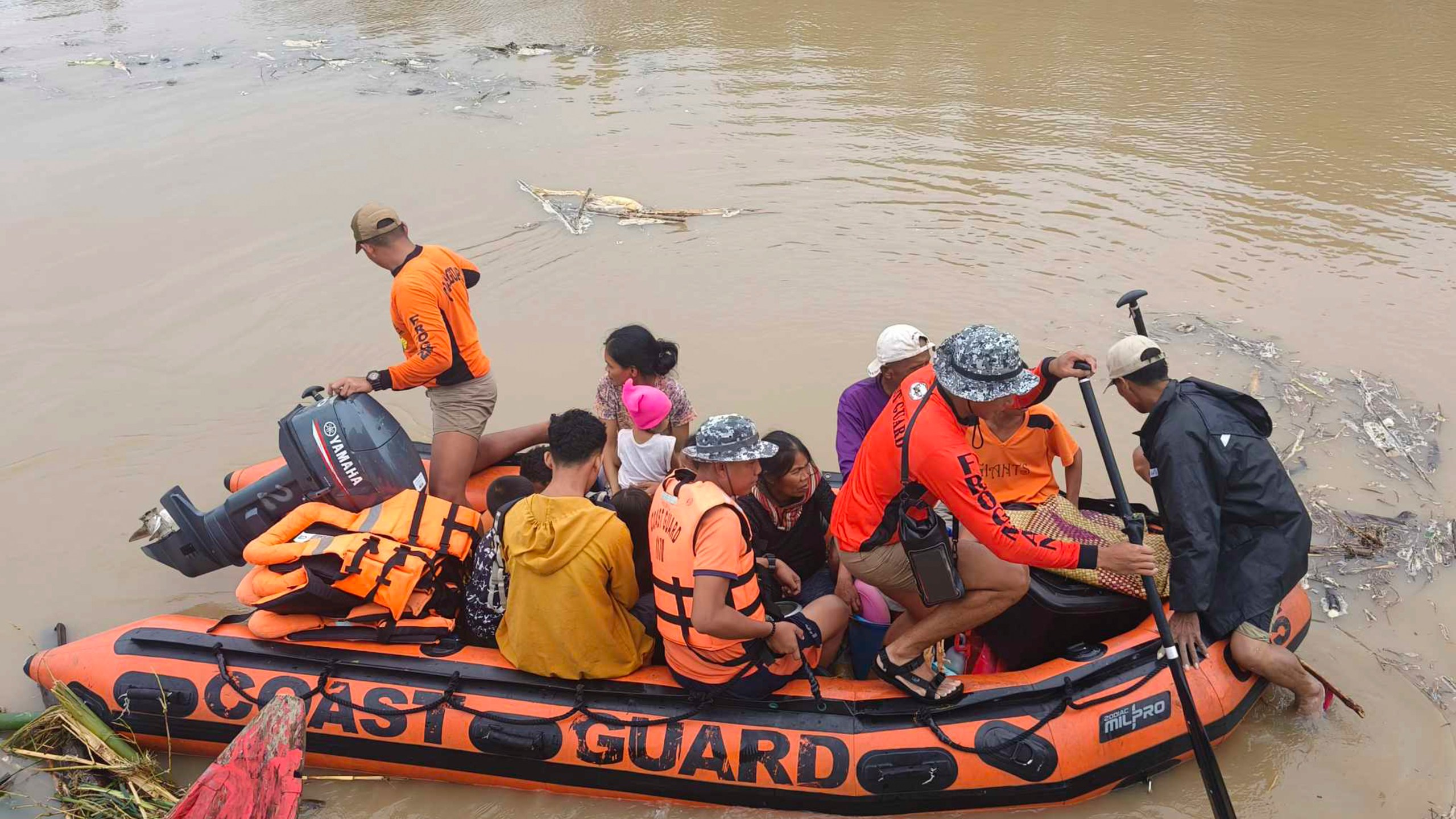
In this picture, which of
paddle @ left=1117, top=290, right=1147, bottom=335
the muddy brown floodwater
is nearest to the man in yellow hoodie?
the muddy brown floodwater

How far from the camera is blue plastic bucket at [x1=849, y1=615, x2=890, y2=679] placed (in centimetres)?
381

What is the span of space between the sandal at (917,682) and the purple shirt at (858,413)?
3.30 feet

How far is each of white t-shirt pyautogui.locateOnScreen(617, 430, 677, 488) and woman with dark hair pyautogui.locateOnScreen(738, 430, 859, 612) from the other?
1.72 feet

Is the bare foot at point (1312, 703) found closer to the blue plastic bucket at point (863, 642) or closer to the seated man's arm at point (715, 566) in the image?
the blue plastic bucket at point (863, 642)

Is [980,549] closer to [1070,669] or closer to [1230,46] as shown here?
[1070,669]

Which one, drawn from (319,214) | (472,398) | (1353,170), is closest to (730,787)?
(472,398)

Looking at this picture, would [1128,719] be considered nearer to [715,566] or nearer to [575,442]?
[715,566]

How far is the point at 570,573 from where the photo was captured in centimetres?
323

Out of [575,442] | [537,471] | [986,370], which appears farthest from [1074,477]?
[537,471]

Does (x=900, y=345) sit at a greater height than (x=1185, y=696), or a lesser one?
greater

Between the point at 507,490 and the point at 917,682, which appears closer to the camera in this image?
the point at 917,682

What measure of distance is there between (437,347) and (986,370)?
2487mm

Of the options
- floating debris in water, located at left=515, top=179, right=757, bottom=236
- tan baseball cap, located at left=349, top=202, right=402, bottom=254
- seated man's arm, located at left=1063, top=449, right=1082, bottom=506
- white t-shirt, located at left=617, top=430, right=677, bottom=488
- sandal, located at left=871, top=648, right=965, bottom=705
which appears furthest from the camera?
floating debris in water, located at left=515, top=179, right=757, bottom=236

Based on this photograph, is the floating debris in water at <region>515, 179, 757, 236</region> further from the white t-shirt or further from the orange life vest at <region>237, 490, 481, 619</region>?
the orange life vest at <region>237, 490, 481, 619</region>
